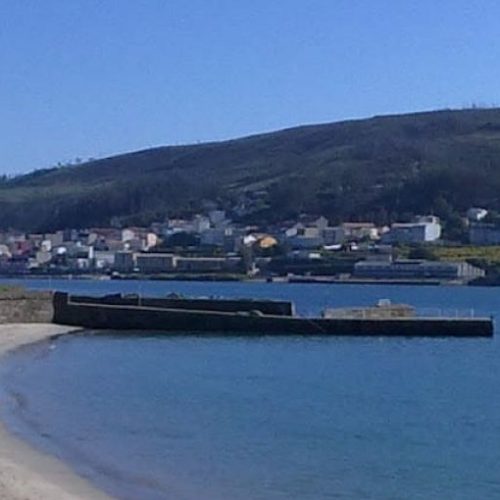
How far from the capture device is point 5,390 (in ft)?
105

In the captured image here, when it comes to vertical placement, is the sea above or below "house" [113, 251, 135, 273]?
below

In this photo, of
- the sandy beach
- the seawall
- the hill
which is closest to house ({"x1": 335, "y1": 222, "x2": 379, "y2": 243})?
the hill

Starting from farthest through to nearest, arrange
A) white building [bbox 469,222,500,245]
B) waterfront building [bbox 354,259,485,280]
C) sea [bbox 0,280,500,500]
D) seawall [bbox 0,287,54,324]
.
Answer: white building [bbox 469,222,500,245] → waterfront building [bbox 354,259,485,280] → seawall [bbox 0,287,54,324] → sea [bbox 0,280,500,500]

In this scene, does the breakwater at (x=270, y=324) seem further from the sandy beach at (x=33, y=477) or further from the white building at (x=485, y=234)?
the white building at (x=485, y=234)

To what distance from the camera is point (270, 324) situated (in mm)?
52344

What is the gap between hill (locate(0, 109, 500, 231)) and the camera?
496ft

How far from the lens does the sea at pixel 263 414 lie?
67.8 ft

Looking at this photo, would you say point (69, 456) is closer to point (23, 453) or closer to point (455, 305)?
point (23, 453)

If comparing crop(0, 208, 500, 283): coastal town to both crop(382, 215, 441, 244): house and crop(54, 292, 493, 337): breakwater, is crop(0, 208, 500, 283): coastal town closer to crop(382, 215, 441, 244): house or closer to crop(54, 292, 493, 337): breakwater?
crop(382, 215, 441, 244): house

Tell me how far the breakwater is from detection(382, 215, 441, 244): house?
78.2 meters

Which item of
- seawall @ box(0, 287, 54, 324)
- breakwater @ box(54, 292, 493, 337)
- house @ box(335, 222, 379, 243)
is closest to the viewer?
breakwater @ box(54, 292, 493, 337)

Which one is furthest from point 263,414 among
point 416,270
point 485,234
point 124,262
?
point 485,234

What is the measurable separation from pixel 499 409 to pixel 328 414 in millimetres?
3893

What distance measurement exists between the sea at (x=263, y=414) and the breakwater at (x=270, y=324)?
0.56 metres
